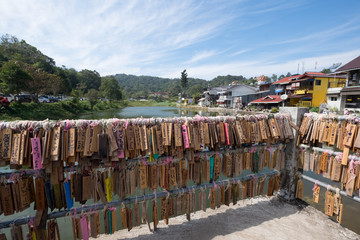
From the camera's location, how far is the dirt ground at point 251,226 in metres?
3.20

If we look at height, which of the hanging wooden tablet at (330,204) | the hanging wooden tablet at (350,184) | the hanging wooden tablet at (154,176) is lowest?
the hanging wooden tablet at (330,204)

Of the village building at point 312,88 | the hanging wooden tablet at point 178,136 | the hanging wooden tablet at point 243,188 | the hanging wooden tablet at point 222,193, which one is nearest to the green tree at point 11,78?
the hanging wooden tablet at point 178,136

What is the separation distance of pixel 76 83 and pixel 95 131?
85.7 m

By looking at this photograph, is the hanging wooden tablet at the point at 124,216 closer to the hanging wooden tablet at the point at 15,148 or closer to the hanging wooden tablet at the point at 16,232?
the hanging wooden tablet at the point at 16,232

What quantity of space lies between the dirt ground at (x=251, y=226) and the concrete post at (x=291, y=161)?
0.31m

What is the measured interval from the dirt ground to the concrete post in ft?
1.01

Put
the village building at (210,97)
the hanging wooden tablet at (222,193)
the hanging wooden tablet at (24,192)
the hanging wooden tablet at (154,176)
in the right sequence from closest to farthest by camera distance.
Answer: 1. the hanging wooden tablet at (24,192)
2. the hanging wooden tablet at (154,176)
3. the hanging wooden tablet at (222,193)
4. the village building at (210,97)

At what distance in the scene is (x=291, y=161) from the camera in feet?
13.3

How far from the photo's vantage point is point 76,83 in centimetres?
7519

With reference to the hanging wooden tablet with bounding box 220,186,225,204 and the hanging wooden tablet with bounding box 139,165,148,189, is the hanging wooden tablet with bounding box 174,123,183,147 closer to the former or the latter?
the hanging wooden tablet with bounding box 139,165,148,189

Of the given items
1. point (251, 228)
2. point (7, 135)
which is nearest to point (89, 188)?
point (7, 135)

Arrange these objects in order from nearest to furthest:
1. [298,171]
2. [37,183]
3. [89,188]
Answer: [37,183] < [89,188] < [298,171]

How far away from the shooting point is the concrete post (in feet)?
12.8

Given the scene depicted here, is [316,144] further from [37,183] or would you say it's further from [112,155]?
[37,183]
